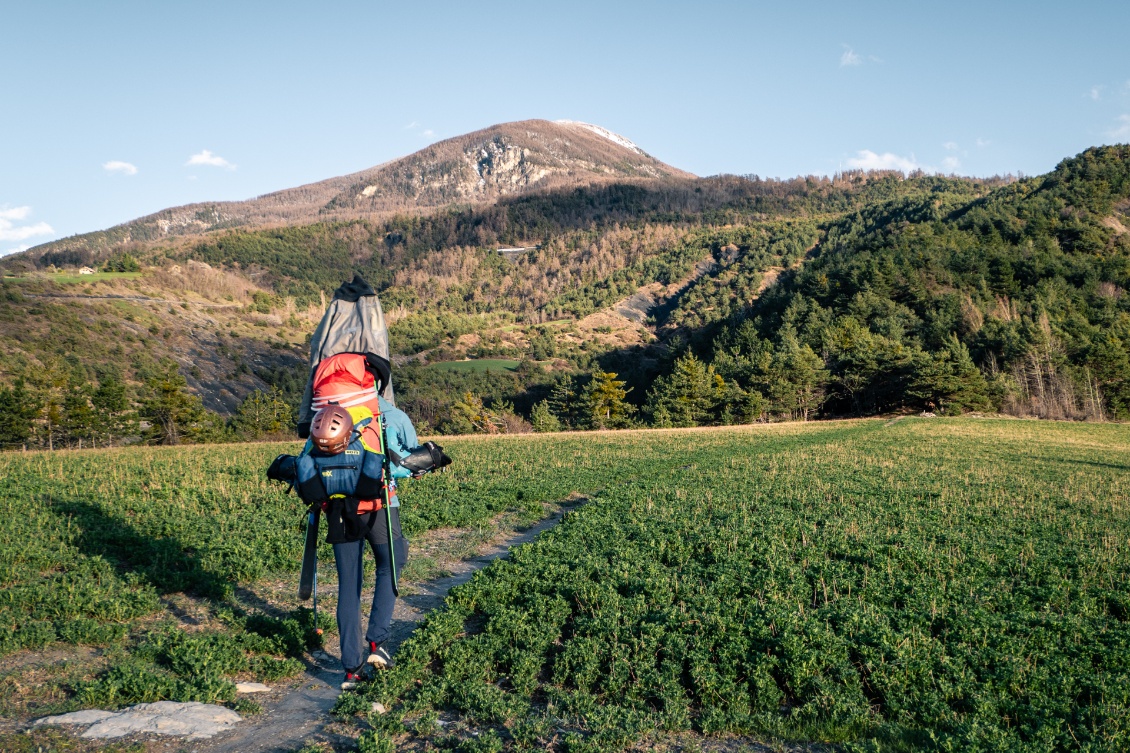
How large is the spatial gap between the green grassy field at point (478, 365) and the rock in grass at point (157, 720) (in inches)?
5208

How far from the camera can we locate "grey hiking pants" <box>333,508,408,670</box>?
5953mm

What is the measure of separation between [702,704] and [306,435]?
4.21 m

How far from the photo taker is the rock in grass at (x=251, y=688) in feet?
19.3

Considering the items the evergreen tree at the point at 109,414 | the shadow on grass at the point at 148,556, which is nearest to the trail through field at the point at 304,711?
the shadow on grass at the point at 148,556

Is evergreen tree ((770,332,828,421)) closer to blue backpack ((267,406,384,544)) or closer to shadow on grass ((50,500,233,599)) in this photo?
shadow on grass ((50,500,233,599))

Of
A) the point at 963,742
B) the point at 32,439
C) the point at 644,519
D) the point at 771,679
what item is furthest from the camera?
the point at 32,439

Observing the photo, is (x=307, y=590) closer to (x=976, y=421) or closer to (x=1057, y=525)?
(x=1057, y=525)

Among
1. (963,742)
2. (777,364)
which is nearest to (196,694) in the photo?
(963,742)

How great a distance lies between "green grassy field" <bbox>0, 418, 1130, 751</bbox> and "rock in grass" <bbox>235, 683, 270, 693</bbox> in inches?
7.9

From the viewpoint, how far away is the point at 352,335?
629 centimetres

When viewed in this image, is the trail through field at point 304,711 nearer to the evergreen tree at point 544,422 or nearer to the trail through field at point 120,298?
the evergreen tree at point 544,422

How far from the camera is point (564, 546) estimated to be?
10.8 m

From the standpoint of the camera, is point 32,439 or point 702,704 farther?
point 32,439

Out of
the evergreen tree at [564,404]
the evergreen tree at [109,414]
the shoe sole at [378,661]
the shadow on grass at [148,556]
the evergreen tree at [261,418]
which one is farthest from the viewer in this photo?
the evergreen tree at [564,404]
